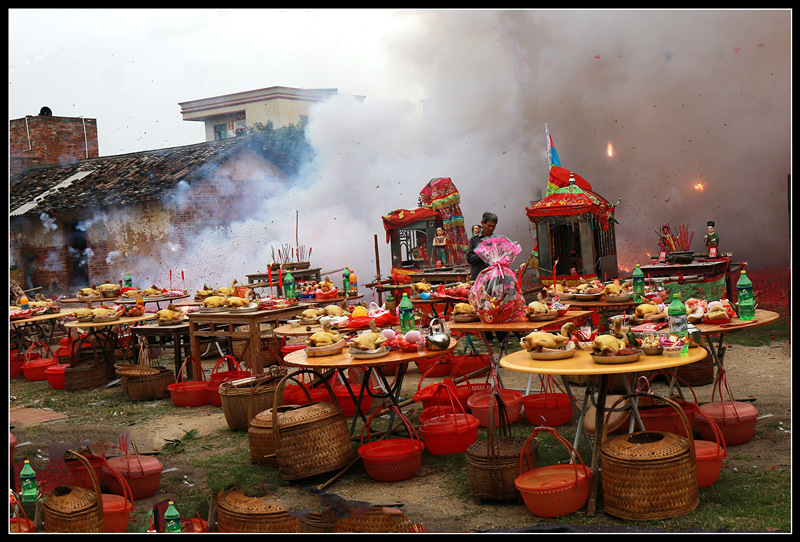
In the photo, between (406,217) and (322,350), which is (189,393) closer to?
(322,350)

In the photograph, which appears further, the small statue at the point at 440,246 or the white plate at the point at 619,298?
the small statue at the point at 440,246

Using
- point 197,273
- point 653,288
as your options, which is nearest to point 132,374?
point 653,288

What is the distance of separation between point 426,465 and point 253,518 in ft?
5.83

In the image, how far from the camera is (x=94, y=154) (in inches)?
752

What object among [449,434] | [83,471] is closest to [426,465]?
[449,434]

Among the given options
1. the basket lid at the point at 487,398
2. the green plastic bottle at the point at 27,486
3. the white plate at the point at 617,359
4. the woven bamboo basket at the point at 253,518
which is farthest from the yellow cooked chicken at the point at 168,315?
the white plate at the point at 617,359

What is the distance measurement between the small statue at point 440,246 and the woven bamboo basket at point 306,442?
9366mm

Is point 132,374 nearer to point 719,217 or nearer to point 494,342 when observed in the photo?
point 494,342

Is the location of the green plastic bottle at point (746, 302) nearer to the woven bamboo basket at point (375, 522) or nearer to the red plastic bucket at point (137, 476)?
the woven bamboo basket at point (375, 522)

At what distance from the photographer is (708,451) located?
4.20 metres

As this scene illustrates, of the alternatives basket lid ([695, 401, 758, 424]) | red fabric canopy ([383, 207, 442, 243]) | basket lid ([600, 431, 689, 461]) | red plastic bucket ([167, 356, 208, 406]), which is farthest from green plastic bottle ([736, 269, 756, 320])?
red fabric canopy ([383, 207, 442, 243])

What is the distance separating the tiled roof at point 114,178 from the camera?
16547 mm

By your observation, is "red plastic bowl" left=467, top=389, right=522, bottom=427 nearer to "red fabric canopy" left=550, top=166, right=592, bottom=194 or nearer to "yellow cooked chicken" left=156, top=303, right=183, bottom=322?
"yellow cooked chicken" left=156, top=303, right=183, bottom=322
